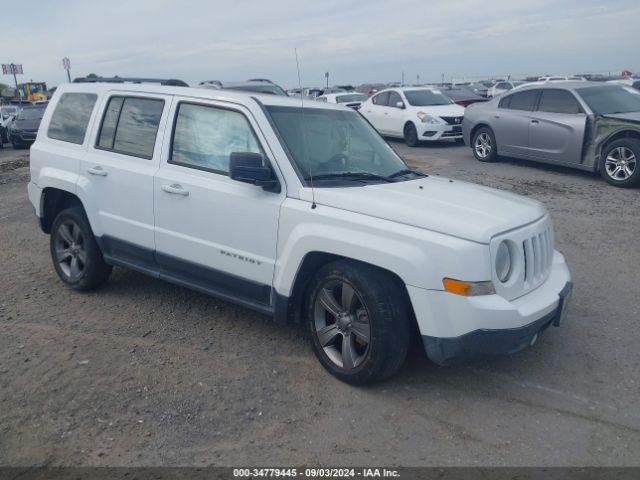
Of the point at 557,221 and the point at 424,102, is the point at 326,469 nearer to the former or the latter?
the point at 557,221

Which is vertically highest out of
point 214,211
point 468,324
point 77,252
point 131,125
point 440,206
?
point 131,125

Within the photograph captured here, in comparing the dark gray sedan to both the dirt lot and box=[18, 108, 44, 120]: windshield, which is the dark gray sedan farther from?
box=[18, 108, 44, 120]: windshield

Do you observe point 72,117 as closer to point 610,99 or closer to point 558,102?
point 558,102

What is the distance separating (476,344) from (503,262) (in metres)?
0.53

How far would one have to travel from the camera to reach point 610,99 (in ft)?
35.1

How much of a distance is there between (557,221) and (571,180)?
3.18 meters

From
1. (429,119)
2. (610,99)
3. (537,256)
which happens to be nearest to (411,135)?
(429,119)

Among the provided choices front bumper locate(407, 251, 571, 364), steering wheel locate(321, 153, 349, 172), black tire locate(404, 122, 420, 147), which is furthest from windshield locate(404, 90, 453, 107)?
front bumper locate(407, 251, 571, 364)

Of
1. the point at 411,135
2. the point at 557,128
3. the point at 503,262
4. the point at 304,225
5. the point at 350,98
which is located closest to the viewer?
the point at 503,262

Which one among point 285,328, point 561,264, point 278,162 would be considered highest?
point 278,162

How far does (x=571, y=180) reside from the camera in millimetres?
10711

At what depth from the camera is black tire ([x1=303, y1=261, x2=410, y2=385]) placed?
3.55m

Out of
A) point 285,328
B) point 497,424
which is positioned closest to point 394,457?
point 497,424

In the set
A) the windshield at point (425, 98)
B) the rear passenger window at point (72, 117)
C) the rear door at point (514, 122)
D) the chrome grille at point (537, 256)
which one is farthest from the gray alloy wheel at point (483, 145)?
the rear passenger window at point (72, 117)
